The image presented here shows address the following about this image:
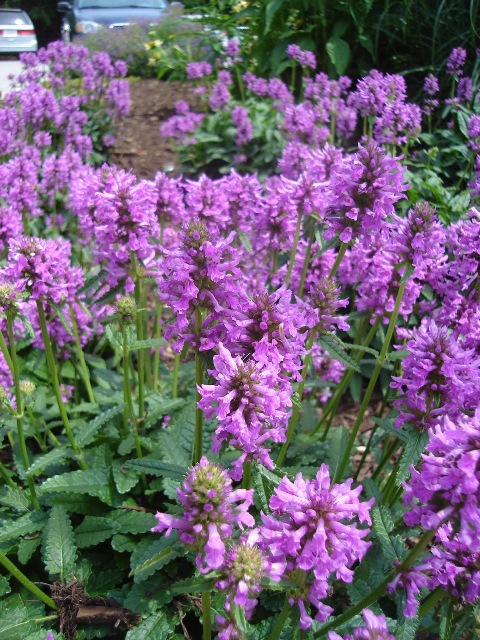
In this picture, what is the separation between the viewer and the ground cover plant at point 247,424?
169 cm

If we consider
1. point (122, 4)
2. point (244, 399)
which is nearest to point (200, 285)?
point (244, 399)

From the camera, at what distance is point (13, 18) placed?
16.4m

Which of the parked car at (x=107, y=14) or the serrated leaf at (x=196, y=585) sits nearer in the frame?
the serrated leaf at (x=196, y=585)

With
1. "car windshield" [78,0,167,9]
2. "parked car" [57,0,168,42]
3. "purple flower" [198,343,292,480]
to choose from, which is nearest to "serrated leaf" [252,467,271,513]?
"purple flower" [198,343,292,480]

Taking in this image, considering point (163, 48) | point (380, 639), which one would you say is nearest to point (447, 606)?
point (380, 639)

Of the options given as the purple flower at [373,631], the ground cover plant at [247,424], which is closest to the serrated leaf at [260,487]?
the ground cover plant at [247,424]

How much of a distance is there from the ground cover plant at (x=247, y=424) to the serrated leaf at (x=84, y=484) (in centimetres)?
1

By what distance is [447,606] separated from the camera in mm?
1890

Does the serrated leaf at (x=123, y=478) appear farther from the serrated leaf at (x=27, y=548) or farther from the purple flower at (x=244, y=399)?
the purple flower at (x=244, y=399)

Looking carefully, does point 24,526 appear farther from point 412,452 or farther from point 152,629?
point 412,452

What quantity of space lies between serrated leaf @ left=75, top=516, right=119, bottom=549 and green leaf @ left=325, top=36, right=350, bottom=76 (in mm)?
6470

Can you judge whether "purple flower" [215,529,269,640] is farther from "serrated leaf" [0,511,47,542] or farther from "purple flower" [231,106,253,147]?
"purple flower" [231,106,253,147]

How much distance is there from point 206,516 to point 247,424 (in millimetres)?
303

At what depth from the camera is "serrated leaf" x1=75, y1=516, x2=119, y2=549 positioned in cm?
287
